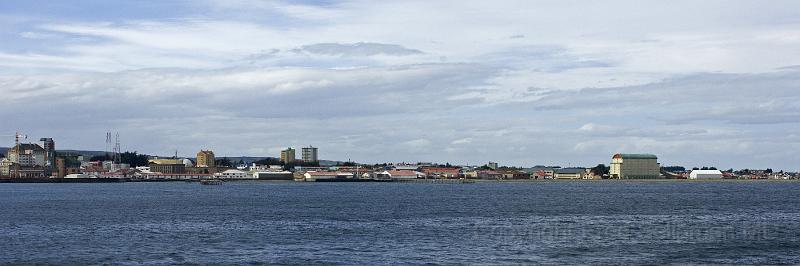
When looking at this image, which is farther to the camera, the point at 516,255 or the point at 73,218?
the point at 73,218

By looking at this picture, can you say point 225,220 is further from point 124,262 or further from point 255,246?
point 124,262

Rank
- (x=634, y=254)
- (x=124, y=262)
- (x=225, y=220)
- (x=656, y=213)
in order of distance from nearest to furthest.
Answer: (x=124, y=262) → (x=634, y=254) → (x=225, y=220) → (x=656, y=213)

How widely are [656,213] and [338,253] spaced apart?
44.8 metres

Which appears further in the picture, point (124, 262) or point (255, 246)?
point (255, 246)

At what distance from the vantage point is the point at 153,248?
5334cm

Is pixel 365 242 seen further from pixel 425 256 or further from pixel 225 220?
pixel 225 220

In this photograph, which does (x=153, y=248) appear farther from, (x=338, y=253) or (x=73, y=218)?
(x=73, y=218)

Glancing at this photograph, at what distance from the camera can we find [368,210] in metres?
92.7

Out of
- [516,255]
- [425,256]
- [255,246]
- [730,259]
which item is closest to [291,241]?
[255,246]

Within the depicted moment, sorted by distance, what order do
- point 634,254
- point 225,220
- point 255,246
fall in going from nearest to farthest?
point 634,254, point 255,246, point 225,220

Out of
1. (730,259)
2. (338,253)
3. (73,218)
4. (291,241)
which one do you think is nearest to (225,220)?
(73,218)

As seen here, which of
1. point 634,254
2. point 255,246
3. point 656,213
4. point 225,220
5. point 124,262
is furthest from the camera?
point 656,213

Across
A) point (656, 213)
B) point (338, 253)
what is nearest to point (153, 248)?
point (338, 253)

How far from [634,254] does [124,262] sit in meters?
25.8
